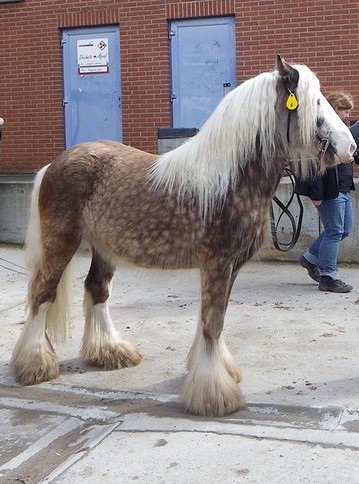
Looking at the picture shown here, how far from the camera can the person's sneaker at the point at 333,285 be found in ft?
23.0

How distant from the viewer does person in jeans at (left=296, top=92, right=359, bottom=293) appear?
6742mm

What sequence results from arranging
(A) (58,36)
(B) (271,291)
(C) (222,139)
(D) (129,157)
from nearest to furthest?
(C) (222,139) → (D) (129,157) → (B) (271,291) → (A) (58,36)

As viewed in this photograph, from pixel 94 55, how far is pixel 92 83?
1.39 ft

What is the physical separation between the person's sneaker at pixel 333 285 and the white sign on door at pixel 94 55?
18.2ft

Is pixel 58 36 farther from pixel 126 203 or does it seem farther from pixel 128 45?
pixel 126 203

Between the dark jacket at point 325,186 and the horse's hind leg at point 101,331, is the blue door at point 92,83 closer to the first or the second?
the dark jacket at point 325,186

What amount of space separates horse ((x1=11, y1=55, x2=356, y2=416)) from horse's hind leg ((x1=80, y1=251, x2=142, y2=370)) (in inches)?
17.2

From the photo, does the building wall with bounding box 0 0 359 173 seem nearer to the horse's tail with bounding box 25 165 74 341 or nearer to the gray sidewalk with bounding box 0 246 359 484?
the gray sidewalk with bounding box 0 246 359 484

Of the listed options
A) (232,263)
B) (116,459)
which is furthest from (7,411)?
(232,263)

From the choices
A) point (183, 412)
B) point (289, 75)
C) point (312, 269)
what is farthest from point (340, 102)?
point (183, 412)

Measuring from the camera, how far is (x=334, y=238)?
23.2 feet

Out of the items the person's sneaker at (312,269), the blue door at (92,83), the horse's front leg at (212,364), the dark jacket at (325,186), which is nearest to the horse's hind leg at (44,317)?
the horse's front leg at (212,364)

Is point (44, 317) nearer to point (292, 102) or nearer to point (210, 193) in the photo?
point (210, 193)

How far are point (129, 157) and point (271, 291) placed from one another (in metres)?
3.04
